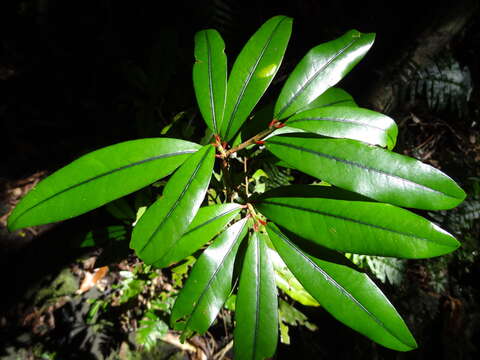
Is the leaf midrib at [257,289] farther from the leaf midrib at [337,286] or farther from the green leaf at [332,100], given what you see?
the green leaf at [332,100]

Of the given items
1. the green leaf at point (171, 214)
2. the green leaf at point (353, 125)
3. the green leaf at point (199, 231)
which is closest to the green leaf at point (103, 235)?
the green leaf at point (199, 231)

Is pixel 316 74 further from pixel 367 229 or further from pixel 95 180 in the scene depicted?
pixel 95 180

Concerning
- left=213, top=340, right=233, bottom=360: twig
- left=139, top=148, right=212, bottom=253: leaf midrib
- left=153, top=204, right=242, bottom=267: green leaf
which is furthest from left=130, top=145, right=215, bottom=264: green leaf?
left=213, top=340, right=233, bottom=360: twig

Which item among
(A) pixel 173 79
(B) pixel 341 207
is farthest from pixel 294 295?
(A) pixel 173 79

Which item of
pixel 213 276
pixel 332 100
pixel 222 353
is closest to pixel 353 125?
pixel 332 100

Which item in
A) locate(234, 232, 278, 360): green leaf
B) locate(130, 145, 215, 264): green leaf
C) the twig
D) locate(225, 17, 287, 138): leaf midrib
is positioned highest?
locate(225, 17, 287, 138): leaf midrib

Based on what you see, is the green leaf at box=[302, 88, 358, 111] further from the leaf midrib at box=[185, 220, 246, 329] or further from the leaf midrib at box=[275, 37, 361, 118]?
the leaf midrib at box=[185, 220, 246, 329]

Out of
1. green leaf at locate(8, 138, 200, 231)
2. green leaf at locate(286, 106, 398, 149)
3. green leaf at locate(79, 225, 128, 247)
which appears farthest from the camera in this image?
green leaf at locate(79, 225, 128, 247)
